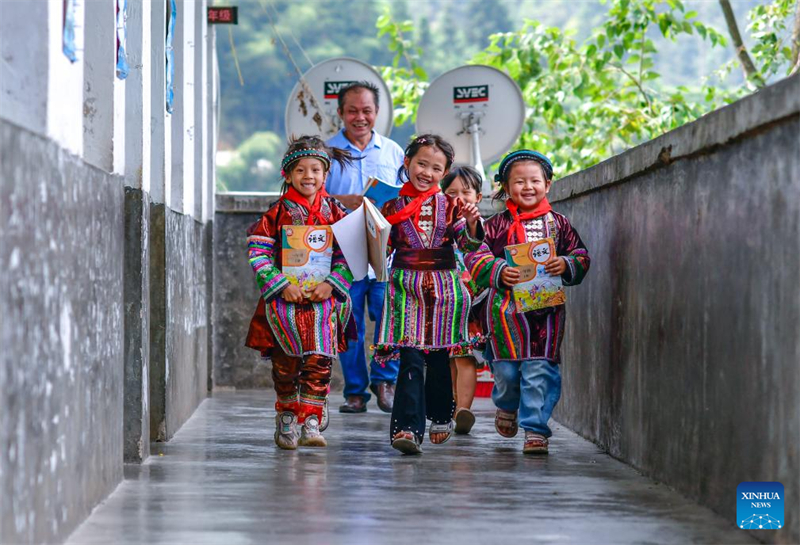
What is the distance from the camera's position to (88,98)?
6.21m

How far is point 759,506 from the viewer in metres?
4.81

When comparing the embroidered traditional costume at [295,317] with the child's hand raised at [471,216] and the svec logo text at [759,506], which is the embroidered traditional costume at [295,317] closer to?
the child's hand raised at [471,216]

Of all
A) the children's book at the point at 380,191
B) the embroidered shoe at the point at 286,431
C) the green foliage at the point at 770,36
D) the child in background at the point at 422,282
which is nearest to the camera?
the child in background at the point at 422,282

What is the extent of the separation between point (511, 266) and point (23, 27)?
342 centimetres

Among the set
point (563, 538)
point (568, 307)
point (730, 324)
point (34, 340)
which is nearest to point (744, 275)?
point (730, 324)

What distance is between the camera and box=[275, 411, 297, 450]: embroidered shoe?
7.54 meters

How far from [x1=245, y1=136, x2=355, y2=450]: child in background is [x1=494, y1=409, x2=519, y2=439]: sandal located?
3.10 feet

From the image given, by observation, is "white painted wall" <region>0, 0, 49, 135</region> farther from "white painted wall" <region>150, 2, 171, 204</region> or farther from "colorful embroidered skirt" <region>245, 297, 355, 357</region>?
"white painted wall" <region>150, 2, 171, 204</region>

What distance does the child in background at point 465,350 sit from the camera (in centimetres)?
793

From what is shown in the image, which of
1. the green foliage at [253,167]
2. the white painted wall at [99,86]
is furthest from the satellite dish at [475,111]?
the green foliage at [253,167]

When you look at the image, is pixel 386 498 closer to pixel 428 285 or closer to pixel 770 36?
pixel 428 285

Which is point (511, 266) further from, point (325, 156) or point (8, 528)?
point (8, 528)

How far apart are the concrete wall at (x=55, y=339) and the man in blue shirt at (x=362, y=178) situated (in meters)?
3.86

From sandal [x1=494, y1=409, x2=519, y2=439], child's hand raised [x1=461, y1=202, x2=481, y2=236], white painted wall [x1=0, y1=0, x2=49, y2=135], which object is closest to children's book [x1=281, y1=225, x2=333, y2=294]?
child's hand raised [x1=461, y1=202, x2=481, y2=236]
